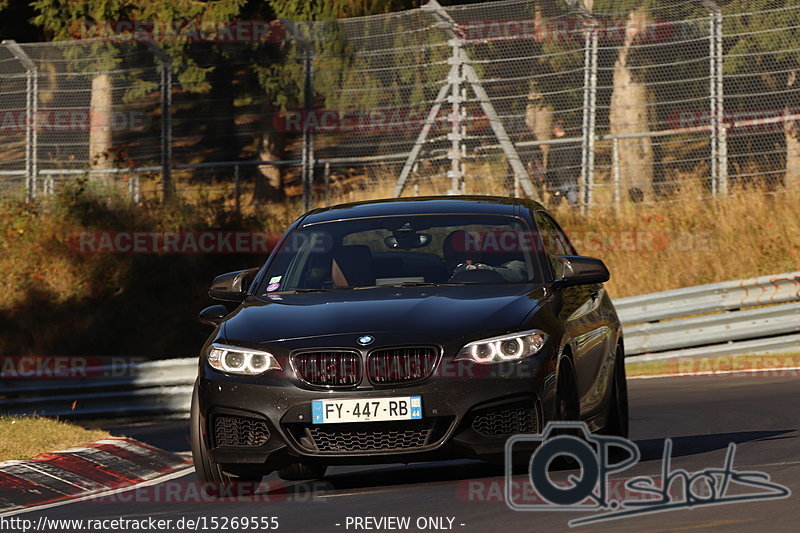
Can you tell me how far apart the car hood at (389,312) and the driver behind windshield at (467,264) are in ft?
0.78

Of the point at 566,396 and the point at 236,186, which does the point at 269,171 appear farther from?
the point at 566,396

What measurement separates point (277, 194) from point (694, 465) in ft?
55.9

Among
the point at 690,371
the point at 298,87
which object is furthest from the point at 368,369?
the point at 298,87

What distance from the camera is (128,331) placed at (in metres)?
23.7

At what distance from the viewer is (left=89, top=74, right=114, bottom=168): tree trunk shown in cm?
2630

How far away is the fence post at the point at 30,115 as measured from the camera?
25.3m

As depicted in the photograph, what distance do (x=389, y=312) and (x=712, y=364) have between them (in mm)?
9677

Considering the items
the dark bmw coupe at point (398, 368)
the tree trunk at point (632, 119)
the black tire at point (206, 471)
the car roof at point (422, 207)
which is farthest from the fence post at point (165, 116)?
the black tire at point (206, 471)

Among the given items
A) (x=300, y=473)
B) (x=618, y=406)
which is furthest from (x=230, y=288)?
(x=618, y=406)

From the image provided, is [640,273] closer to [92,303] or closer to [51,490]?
[92,303]

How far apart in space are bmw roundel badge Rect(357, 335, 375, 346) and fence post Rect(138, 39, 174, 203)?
17895 millimetres

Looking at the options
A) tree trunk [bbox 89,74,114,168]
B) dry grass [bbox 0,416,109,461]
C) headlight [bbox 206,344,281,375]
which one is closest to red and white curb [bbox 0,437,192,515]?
dry grass [bbox 0,416,109,461]

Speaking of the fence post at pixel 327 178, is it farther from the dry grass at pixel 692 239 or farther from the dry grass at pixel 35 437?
the dry grass at pixel 35 437

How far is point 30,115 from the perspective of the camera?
25.8m
